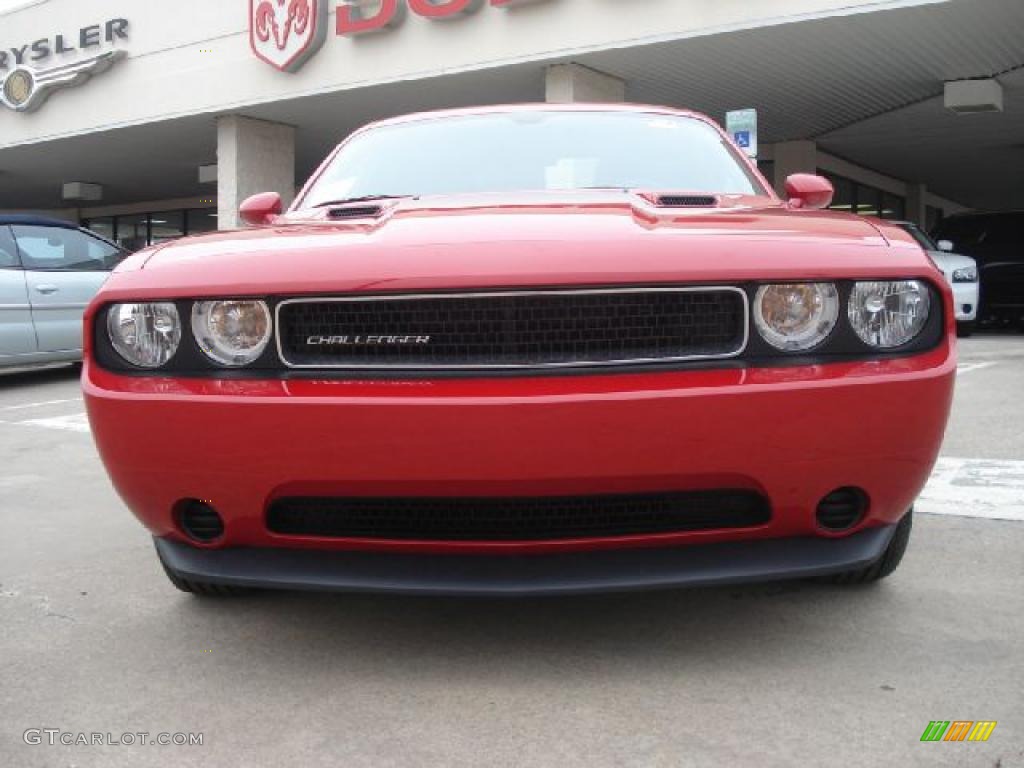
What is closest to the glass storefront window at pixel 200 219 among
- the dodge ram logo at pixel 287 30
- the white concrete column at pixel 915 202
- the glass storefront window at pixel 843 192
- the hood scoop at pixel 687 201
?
the dodge ram logo at pixel 287 30

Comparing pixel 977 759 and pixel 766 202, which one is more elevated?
pixel 766 202

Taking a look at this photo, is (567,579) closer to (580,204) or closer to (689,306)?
(689,306)

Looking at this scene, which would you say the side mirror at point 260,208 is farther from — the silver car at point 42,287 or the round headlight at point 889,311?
the silver car at point 42,287

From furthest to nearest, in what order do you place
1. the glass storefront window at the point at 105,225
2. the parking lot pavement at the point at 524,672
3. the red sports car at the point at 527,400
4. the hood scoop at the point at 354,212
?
the glass storefront window at the point at 105,225
the hood scoop at the point at 354,212
the red sports car at the point at 527,400
the parking lot pavement at the point at 524,672

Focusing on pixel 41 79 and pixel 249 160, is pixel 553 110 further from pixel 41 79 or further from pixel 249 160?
pixel 41 79

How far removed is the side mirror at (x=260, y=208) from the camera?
324 cm

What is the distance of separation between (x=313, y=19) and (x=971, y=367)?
1039cm

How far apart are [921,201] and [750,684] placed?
2555cm

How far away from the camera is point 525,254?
6.55 ft

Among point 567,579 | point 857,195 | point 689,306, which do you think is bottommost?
point 567,579

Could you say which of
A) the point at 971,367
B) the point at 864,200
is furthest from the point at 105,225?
the point at 971,367

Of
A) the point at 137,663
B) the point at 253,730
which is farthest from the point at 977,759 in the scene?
the point at 137,663

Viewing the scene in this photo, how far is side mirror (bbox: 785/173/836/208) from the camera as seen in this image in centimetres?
315

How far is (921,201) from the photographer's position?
82.4ft
